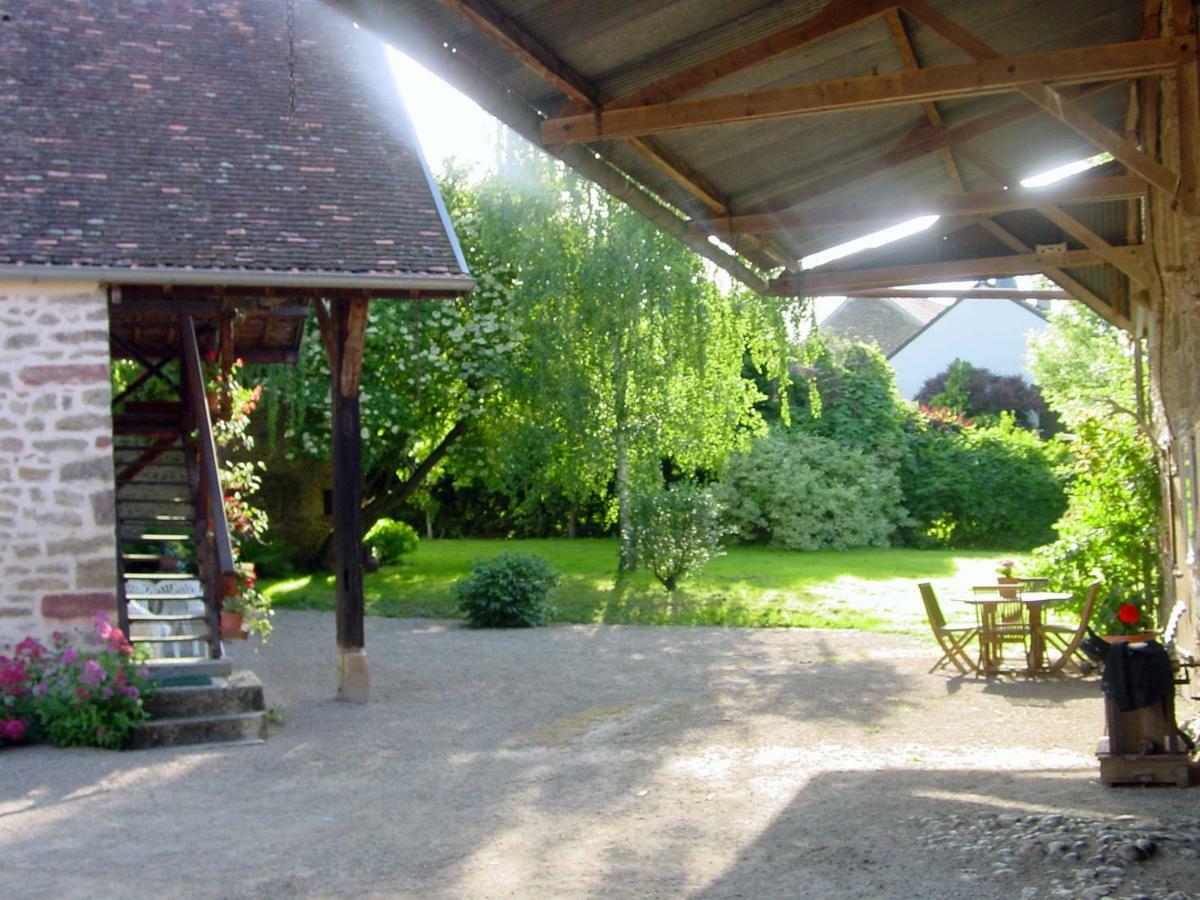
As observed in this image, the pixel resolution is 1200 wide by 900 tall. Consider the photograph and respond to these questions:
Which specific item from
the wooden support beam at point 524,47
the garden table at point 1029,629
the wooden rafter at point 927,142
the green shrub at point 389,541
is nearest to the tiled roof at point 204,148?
the wooden support beam at point 524,47

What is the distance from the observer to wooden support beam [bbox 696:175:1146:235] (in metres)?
9.31

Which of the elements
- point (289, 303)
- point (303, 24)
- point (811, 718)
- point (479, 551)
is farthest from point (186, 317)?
point (479, 551)

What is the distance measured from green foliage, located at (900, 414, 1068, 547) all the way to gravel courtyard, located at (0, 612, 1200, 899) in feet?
47.2

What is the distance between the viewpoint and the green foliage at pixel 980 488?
25.1 metres

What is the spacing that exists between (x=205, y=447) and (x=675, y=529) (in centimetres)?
866

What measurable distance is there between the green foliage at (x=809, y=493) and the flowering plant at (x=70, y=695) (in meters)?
16.2

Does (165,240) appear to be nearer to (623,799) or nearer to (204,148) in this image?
(204,148)

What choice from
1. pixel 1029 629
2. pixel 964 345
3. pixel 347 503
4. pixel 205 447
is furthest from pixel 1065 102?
pixel 964 345

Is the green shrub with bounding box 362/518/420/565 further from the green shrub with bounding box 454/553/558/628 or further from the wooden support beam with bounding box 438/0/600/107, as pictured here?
the wooden support beam with bounding box 438/0/600/107

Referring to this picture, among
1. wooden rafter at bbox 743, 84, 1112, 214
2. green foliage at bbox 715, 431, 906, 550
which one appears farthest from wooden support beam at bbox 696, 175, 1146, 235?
green foliage at bbox 715, 431, 906, 550

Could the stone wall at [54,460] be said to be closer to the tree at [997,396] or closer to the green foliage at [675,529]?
the green foliage at [675,529]

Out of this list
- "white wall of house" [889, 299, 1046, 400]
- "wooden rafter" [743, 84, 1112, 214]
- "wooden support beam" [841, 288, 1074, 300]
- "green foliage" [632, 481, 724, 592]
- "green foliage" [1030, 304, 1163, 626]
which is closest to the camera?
"wooden rafter" [743, 84, 1112, 214]

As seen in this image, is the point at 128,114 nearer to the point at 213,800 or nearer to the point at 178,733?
the point at 178,733

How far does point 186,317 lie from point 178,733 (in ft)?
12.7
